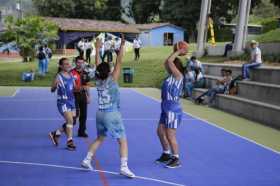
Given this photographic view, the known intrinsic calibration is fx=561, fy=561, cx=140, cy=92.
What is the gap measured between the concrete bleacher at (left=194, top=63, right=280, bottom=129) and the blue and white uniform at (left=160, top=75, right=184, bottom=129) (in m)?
6.10

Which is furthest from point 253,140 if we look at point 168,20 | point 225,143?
point 168,20

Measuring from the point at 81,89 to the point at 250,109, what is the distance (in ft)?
21.0

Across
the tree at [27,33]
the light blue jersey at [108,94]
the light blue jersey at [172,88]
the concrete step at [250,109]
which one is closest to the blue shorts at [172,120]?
the light blue jersey at [172,88]

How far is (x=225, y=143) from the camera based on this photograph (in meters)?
11.7

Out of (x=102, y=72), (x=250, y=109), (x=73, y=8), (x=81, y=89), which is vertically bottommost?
(x=250, y=109)

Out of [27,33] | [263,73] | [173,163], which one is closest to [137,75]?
[263,73]

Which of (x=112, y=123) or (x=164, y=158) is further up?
(x=112, y=123)

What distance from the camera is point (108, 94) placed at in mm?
8172

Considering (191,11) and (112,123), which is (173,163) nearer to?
(112,123)

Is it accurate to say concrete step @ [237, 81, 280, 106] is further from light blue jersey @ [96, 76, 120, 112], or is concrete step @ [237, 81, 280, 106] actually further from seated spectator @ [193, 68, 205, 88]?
light blue jersey @ [96, 76, 120, 112]

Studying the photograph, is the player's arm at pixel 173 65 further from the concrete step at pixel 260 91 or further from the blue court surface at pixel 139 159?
the concrete step at pixel 260 91

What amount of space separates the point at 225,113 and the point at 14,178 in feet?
35.0

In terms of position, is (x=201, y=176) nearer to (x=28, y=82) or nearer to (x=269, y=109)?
(x=269, y=109)

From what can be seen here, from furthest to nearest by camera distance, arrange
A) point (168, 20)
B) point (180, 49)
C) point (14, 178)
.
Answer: point (168, 20) < point (180, 49) < point (14, 178)
